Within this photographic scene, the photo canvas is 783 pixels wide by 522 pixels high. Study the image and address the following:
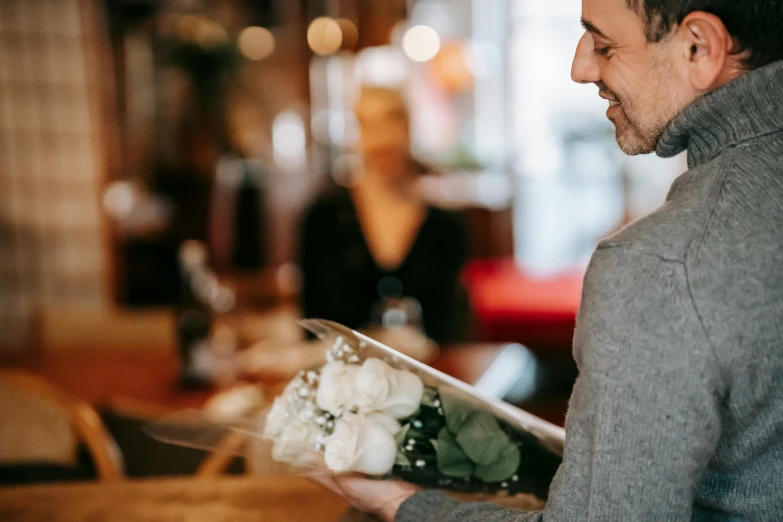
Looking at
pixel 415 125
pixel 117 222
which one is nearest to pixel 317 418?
pixel 117 222

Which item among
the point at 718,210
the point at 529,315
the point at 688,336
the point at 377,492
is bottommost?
the point at 529,315

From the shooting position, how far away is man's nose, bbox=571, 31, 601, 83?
2.91 ft

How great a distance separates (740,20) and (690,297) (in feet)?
0.96

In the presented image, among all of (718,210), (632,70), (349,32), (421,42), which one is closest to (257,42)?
(349,32)

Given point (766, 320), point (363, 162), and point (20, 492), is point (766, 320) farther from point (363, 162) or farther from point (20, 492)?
point (363, 162)

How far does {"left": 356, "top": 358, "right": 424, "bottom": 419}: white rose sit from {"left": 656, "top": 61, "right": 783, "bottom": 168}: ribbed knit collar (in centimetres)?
45

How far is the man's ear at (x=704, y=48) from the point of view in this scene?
78 cm

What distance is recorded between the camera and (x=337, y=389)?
0.97 metres

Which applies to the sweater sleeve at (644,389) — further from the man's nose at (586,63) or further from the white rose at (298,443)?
the white rose at (298,443)

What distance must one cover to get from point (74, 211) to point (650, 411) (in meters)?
5.33

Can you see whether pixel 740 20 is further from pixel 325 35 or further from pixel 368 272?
pixel 325 35

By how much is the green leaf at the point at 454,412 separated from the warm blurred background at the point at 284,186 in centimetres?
95

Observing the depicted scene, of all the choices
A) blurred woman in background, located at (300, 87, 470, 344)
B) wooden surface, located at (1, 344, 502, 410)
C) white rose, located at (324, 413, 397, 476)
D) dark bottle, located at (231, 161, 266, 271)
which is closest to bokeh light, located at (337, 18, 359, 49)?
dark bottle, located at (231, 161, 266, 271)

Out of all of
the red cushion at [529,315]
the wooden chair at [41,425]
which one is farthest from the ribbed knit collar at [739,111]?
the red cushion at [529,315]
